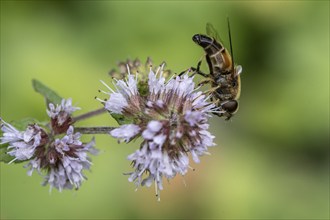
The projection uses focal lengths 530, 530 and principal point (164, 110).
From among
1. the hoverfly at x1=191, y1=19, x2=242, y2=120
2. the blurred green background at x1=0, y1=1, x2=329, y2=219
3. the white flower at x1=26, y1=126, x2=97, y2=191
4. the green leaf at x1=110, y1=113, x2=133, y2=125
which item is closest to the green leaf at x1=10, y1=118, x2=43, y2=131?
the white flower at x1=26, y1=126, x2=97, y2=191

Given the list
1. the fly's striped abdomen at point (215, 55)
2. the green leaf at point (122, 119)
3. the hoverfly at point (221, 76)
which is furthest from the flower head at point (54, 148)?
the fly's striped abdomen at point (215, 55)

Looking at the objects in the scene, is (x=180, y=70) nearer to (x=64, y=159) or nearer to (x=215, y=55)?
(x=215, y=55)

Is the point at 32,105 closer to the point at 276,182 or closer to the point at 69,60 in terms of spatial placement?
the point at 69,60

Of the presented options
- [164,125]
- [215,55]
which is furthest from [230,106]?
[164,125]

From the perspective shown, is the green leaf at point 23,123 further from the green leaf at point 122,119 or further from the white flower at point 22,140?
the green leaf at point 122,119

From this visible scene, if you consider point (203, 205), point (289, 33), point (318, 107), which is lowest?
point (203, 205)

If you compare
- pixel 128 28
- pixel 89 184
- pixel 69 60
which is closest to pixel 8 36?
pixel 69 60
